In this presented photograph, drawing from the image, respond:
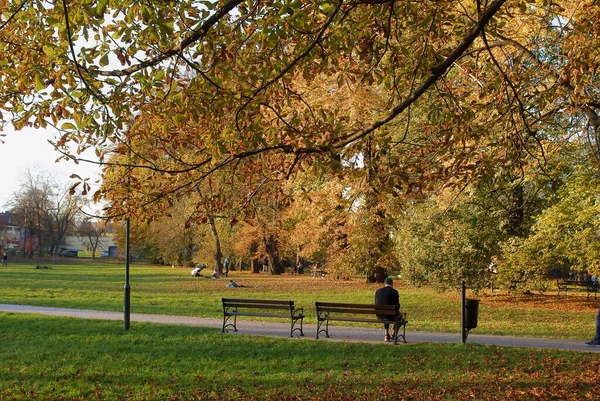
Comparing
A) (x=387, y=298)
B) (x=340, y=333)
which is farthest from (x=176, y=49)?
(x=340, y=333)

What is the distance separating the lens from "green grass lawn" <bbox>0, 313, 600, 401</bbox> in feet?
27.1

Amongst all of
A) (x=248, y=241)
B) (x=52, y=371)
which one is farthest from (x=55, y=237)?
(x=52, y=371)

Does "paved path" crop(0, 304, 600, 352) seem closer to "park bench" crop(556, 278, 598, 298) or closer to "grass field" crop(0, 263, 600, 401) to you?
"grass field" crop(0, 263, 600, 401)

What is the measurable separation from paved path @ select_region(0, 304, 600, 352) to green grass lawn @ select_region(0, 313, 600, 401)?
93cm

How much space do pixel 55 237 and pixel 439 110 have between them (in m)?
76.8

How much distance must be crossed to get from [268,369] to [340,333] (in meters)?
3.85

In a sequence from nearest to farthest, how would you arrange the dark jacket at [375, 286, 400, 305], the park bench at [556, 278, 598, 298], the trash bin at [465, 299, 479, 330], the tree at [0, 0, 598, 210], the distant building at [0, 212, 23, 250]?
1. the tree at [0, 0, 598, 210]
2. the trash bin at [465, 299, 479, 330]
3. the dark jacket at [375, 286, 400, 305]
4. the park bench at [556, 278, 598, 298]
5. the distant building at [0, 212, 23, 250]

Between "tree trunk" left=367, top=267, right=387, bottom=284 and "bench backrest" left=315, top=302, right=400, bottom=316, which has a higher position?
"bench backrest" left=315, top=302, right=400, bottom=316

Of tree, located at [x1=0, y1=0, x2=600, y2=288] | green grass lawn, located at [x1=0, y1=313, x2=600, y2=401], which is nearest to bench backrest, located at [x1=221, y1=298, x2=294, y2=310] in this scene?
green grass lawn, located at [x1=0, y1=313, x2=600, y2=401]

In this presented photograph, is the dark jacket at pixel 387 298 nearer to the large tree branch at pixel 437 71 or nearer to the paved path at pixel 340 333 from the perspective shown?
the paved path at pixel 340 333

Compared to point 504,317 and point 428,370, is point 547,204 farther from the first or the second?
point 428,370

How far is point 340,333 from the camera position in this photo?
44.1 feet

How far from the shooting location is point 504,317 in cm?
1852

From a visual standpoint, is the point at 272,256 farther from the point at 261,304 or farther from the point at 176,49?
the point at 176,49
